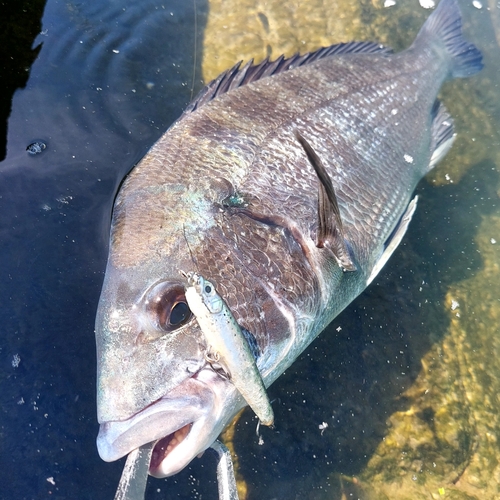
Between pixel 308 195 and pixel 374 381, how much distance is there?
1.35 metres

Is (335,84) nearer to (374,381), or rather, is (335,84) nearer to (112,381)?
(374,381)

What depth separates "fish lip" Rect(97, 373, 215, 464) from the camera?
4.17 feet

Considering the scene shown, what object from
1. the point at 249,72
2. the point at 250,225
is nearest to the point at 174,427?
the point at 250,225

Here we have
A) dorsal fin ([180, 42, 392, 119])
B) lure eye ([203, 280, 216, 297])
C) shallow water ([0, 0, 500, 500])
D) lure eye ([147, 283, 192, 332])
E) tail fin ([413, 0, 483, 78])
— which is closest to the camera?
lure eye ([203, 280, 216, 297])

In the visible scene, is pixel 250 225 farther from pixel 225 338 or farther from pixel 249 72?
pixel 249 72

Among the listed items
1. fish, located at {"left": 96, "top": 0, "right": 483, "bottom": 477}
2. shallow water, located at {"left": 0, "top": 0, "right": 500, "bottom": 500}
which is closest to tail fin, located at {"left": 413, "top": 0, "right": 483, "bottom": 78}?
fish, located at {"left": 96, "top": 0, "right": 483, "bottom": 477}

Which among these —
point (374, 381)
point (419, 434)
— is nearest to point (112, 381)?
point (374, 381)

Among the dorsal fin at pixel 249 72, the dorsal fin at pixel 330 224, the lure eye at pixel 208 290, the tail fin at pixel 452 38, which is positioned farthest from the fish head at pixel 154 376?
the tail fin at pixel 452 38

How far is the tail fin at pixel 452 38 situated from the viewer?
3467 millimetres

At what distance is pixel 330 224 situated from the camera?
1.88 meters

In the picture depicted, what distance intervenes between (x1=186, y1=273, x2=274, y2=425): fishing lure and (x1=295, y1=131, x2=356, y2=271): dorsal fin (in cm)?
81

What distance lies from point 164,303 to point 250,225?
53 centimetres

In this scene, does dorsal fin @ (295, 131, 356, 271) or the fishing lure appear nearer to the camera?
the fishing lure

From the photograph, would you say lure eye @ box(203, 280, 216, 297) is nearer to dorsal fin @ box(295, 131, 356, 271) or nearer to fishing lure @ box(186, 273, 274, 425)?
fishing lure @ box(186, 273, 274, 425)
